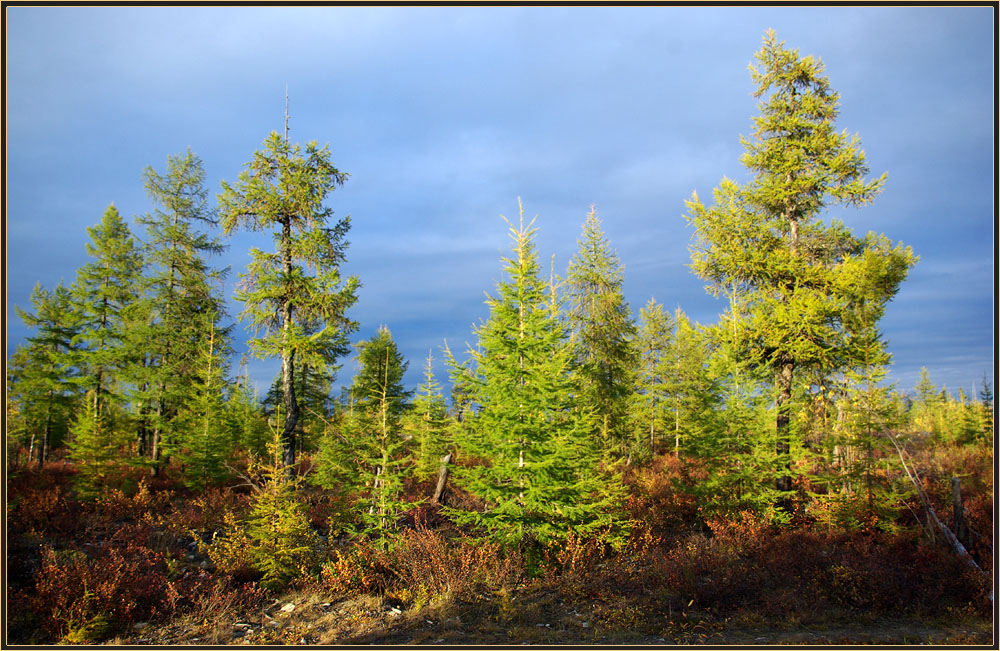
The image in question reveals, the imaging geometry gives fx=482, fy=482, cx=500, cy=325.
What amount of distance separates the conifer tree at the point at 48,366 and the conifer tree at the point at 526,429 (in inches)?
877

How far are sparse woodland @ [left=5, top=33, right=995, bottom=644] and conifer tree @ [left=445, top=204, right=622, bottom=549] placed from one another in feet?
0.24

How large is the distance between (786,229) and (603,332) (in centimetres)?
902

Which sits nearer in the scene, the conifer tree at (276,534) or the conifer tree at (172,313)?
the conifer tree at (276,534)

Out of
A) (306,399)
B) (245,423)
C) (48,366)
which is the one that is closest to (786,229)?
(306,399)

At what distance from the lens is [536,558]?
10.9 meters

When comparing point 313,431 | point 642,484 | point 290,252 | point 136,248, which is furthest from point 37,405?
point 642,484

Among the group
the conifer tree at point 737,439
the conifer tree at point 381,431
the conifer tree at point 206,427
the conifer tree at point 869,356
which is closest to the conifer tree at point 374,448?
the conifer tree at point 381,431

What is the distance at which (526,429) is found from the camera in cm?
1094

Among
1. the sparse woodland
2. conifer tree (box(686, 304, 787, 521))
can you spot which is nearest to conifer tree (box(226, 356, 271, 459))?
the sparse woodland

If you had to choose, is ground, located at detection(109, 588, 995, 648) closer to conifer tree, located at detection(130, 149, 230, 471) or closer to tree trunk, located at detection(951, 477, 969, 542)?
tree trunk, located at detection(951, 477, 969, 542)

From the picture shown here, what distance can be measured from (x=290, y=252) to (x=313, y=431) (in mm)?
14245

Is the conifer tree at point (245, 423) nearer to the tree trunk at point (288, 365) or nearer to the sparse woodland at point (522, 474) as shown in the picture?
the sparse woodland at point (522, 474)

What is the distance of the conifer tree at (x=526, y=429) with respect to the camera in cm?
1091

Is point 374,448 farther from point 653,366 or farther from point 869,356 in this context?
point 653,366
